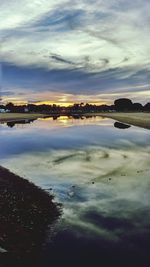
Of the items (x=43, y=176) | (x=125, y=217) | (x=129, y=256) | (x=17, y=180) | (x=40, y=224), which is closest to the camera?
(x=129, y=256)

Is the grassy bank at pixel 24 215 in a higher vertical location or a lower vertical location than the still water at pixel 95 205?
higher

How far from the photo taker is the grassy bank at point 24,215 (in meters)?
15.5

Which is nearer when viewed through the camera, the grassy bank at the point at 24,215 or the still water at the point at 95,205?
the still water at the point at 95,205

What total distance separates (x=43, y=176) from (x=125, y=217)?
11605 millimetres

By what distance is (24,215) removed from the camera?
60.7 ft

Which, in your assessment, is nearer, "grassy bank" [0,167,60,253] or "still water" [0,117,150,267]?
"still water" [0,117,150,267]

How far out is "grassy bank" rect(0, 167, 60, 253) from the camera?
15461 mm

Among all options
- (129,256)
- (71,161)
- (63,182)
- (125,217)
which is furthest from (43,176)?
(129,256)

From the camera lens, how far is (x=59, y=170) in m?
32.4

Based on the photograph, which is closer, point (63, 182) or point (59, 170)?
point (63, 182)

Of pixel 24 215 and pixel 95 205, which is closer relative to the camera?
pixel 24 215

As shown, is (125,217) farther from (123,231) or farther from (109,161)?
(109,161)

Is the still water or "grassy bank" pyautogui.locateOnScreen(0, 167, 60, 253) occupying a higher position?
"grassy bank" pyautogui.locateOnScreen(0, 167, 60, 253)

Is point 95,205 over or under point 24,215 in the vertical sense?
under
